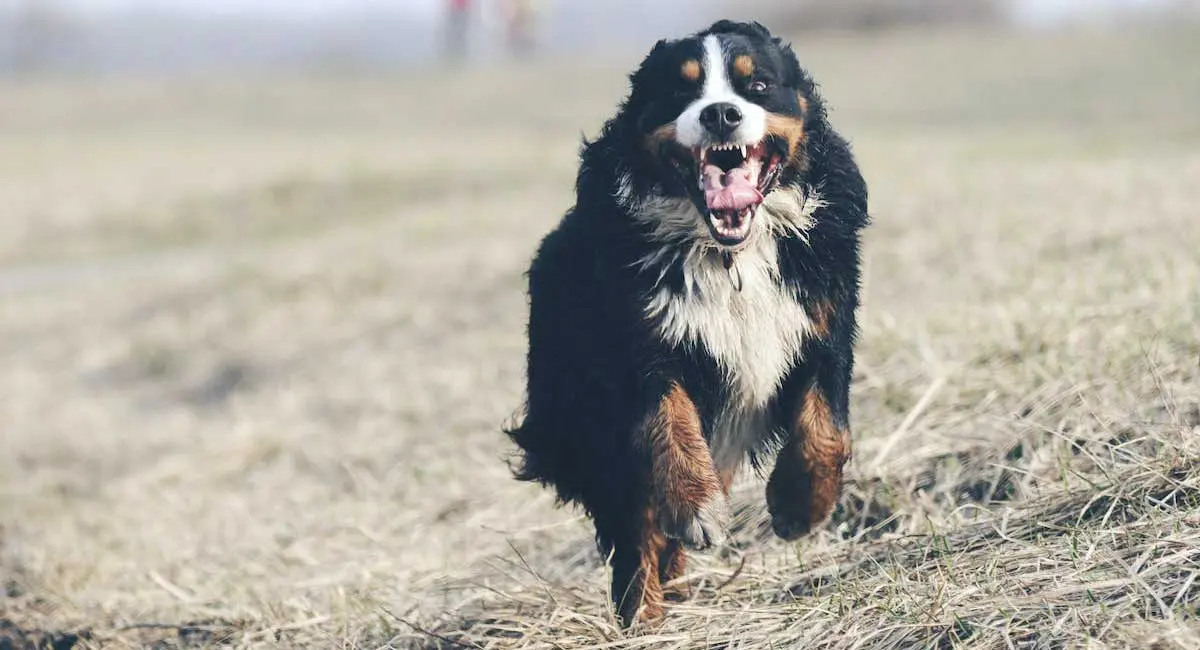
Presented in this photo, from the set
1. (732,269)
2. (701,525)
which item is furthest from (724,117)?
(701,525)

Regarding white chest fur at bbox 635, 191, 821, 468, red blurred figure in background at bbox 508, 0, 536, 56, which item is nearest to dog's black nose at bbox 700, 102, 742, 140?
white chest fur at bbox 635, 191, 821, 468

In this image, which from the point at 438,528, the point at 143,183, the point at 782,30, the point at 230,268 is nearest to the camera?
the point at 438,528

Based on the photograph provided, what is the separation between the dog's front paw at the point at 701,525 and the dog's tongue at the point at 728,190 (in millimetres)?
749

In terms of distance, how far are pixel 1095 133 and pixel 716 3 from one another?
32.6 meters

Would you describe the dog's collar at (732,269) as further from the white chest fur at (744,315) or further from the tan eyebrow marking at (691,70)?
the tan eyebrow marking at (691,70)

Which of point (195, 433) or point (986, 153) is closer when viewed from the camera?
point (195, 433)

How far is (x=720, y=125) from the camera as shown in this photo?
357 cm

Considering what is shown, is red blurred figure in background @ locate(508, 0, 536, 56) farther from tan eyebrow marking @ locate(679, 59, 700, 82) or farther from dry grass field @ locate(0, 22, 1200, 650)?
tan eyebrow marking @ locate(679, 59, 700, 82)

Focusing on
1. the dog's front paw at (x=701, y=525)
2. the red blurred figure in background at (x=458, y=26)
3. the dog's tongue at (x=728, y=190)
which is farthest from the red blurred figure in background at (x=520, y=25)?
the dog's front paw at (x=701, y=525)

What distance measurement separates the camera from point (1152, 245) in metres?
7.07

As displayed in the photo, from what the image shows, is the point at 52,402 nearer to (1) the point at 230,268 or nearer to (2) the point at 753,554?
(1) the point at 230,268

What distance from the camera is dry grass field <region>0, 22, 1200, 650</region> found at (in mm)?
3859

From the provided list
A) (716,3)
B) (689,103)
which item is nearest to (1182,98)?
(689,103)

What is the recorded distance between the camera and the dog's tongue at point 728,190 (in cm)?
364
